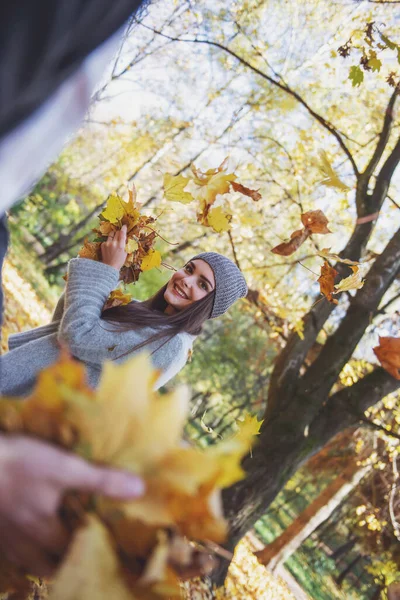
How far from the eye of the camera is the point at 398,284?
7754mm

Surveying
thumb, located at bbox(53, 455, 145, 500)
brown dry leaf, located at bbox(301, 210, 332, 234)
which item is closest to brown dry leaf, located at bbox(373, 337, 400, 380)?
brown dry leaf, located at bbox(301, 210, 332, 234)

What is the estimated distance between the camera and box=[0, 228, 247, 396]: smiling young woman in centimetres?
Answer: 145

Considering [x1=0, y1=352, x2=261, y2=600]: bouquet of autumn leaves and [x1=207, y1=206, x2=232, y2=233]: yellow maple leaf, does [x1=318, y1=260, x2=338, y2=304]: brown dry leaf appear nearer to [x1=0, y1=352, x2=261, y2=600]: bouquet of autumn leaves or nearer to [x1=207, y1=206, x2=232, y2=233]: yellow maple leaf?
[x1=207, y1=206, x2=232, y2=233]: yellow maple leaf

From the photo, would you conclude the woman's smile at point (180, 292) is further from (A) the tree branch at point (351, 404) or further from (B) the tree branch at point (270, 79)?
(A) the tree branch at point (351, 404)

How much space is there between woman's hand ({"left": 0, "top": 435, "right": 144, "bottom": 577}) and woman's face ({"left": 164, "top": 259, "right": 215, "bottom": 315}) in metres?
1.42

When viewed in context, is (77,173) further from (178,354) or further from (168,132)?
(178,354)

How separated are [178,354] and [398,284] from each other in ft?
23.3

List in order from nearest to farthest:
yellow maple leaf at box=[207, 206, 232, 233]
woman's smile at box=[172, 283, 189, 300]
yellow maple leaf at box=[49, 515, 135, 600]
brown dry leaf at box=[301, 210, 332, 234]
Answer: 1. yellow maple leaf at box=[49, 515, 135, 600]
2. yellow maple leaf at box=[207, 206, 232, 233]
3. woman's smile at box=[172, 283, 189, 300]
4. brown dry leaf at box=[301, 210, 332, 234]

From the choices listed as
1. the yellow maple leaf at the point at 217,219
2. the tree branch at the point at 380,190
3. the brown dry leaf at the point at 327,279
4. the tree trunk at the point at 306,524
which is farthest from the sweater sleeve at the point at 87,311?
the tree trunk at the point at 306,524

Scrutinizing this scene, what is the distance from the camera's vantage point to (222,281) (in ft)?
6.26

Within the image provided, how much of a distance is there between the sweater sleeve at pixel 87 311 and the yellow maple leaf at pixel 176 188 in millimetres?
342

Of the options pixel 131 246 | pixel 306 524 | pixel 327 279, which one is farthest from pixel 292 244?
pixel 306 524

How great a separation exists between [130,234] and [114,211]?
0.12 metres

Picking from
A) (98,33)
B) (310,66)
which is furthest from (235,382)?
(98,33)
